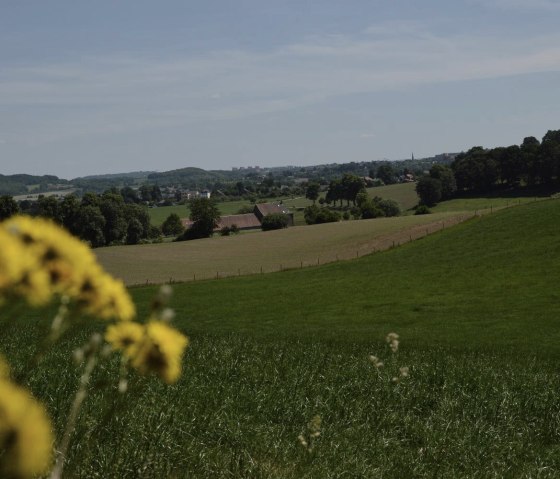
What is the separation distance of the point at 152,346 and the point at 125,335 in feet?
0.53

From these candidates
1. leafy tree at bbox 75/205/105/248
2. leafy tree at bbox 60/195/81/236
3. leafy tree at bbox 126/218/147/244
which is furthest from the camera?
leafy tree at bbox 126/218/147/244

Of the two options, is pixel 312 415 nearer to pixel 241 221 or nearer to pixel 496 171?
pixel 241 221

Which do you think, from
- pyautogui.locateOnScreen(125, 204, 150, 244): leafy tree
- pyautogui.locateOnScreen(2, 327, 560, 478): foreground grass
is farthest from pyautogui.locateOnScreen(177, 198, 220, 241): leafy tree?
pyautogui.locateOnScreen(2, 327, 560, 478): foreground grass

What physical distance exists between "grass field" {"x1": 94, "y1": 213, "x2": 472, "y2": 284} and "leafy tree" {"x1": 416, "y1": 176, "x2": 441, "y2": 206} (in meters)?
57.2

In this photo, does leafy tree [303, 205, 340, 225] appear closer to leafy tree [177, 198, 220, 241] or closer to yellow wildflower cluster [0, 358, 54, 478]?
leafy tree [177, 198, 220, 241]

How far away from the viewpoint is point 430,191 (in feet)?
506

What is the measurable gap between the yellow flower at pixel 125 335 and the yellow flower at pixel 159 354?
6 centimetres

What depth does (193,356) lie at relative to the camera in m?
14.1

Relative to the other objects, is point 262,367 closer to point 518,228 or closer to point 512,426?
point 512,426

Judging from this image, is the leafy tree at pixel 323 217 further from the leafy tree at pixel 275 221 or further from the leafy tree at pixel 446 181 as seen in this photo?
the leafy tree at pixel 446 181

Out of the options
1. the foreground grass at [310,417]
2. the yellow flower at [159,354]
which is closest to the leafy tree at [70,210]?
the foreground grass at [310,417]

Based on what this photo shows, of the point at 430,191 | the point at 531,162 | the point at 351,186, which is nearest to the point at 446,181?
the point at 430,191

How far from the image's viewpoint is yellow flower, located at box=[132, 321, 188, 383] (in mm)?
1779

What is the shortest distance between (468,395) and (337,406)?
345cm
